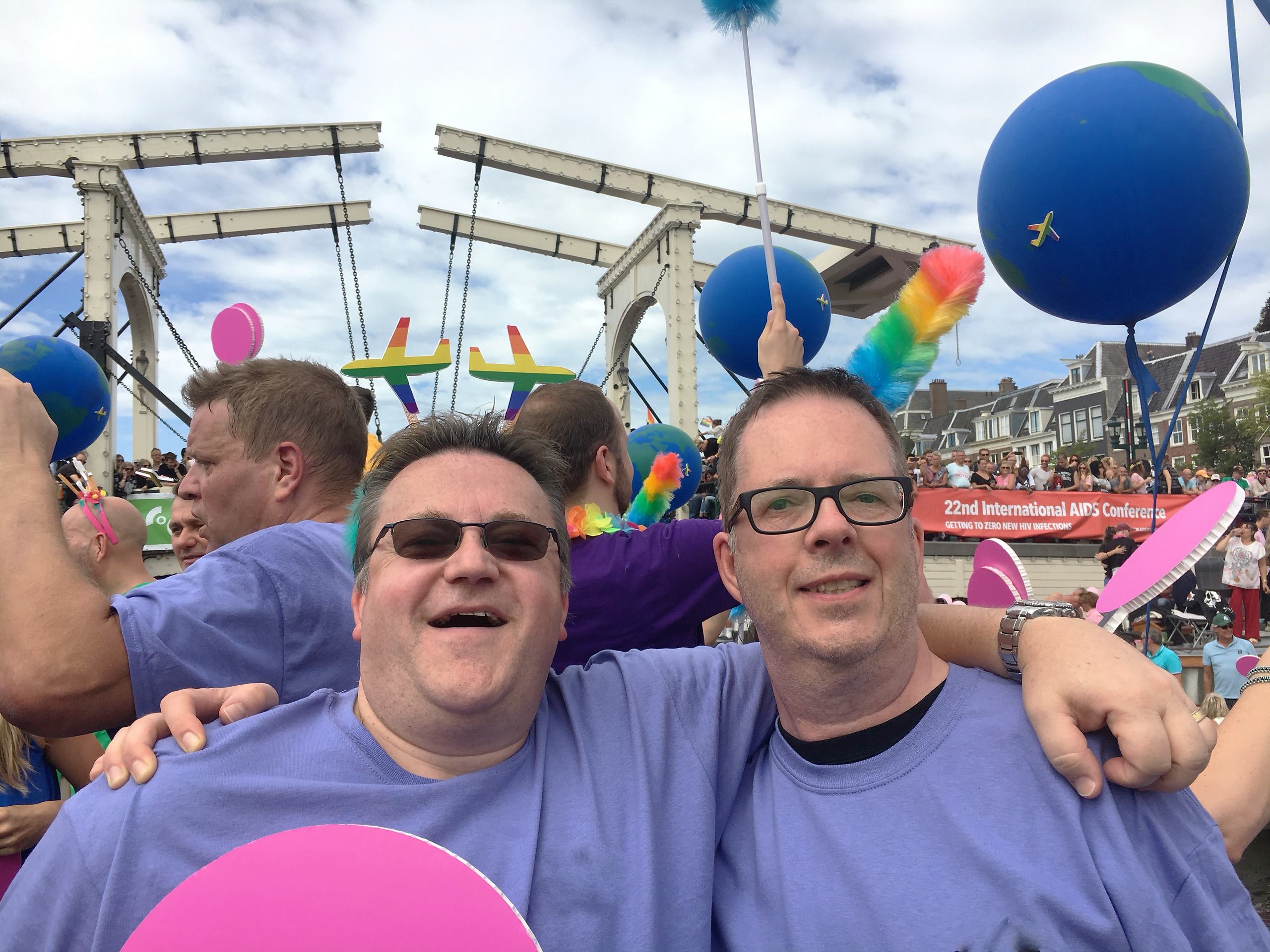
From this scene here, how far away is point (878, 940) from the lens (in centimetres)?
133

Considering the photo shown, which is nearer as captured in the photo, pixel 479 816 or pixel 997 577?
pixel 479 816

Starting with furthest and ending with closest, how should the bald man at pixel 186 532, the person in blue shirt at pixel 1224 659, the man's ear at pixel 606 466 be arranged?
the person in blue shirt at pixel 1224 659 → the bald man at pixel 186 532 → the man's ear at pixel 606 466

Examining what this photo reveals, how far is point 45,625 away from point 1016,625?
181 cm

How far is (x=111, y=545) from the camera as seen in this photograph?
3428mm

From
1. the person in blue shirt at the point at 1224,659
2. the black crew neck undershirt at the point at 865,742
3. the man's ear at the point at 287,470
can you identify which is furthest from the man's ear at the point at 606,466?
the person in blue shirt at the point at 1224,659

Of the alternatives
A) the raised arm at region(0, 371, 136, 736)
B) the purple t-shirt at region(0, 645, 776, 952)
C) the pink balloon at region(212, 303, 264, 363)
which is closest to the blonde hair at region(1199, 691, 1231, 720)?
the purple t-shirt at region(0, 645, 776, 952)

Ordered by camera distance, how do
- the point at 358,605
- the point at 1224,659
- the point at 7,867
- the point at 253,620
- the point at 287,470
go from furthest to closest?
1. the point at 1224,659
2. the point at 7,867
3. the point at 287,470
4. the point at 253,620
5. the point at 358,605

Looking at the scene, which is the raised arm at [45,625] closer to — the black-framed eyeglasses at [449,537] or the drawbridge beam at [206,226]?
the black-framed eyeglasses at [449,537]

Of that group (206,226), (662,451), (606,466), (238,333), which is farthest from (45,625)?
(206,226)

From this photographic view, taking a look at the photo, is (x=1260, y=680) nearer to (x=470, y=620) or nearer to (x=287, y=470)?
(x=470, y=620)

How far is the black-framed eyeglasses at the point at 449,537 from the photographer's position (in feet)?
5.16

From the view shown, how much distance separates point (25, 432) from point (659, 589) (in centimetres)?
161

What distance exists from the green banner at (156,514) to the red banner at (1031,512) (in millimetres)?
11714

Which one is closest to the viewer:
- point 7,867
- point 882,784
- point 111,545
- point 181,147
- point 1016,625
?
point 882,784
